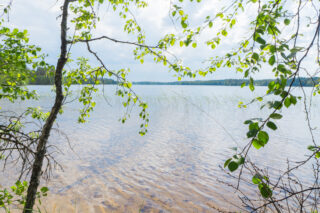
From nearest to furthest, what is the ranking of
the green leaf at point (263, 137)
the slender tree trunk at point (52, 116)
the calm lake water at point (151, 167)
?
the green leaf at point (263, 137) < the slender tree trunk at point (52, 116) < the calm lake water at point (151, 167)

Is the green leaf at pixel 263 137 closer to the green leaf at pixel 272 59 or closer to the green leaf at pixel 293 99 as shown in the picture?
the green leaf at pixel 293 99

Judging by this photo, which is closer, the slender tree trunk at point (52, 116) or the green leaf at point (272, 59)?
the green leaf at point (272, 59)

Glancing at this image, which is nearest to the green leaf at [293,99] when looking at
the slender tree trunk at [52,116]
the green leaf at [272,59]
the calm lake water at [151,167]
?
the green leaf at [272,59]

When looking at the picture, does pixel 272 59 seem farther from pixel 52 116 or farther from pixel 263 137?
pixel 52 116

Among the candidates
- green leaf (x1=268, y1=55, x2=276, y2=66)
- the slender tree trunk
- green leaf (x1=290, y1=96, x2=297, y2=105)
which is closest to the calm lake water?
the slender tree trunk

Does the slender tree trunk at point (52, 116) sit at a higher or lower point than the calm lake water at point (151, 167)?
higher

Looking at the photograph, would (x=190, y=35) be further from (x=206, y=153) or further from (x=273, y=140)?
(x=273, y=140)

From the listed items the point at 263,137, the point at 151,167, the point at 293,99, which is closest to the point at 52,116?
the point at 263,137

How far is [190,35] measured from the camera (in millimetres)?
2402

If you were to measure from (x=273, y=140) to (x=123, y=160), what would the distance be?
38.0ft

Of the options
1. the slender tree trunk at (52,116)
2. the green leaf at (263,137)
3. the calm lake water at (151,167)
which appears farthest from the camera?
the calm lake water at (151,167)

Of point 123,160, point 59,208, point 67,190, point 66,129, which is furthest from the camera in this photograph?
point 66,129

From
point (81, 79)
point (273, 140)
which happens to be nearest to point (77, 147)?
point (81, 79)

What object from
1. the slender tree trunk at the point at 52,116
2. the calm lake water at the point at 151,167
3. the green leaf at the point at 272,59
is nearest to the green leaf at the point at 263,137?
the green leaf at the point at 272,59
